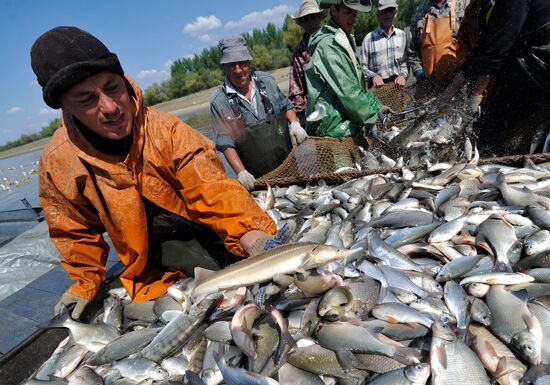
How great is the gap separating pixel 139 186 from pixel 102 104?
66 centimetres

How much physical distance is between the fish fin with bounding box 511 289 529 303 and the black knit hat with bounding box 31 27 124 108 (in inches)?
101

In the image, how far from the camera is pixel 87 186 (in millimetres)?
2506

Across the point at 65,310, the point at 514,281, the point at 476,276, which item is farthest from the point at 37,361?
the point at 514,281

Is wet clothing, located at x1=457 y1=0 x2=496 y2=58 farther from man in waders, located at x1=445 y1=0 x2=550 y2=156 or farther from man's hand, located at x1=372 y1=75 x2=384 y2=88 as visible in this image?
man's hand, located at x1=372 y1=75 x2=384 y2=88

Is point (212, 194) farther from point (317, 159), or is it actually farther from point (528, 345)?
point (317, 159)

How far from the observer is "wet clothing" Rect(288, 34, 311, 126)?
556 centimetres

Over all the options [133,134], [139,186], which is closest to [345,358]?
[139,186]

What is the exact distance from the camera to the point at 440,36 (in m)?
5.49

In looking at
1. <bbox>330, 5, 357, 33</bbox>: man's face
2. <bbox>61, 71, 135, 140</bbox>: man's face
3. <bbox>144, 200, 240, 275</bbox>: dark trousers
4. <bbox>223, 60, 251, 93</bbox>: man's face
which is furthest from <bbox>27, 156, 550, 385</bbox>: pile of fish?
<bbox>330, 5, 357, 33</bbox>: man's face

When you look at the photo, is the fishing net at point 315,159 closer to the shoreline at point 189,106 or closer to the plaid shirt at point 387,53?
the plaid shirt at point 387,53

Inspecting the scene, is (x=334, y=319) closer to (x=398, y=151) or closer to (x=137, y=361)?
(x=137, y=361)

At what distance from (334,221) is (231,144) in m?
2.03

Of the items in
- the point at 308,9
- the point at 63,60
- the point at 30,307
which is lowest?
the point at 30,307

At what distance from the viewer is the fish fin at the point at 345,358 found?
1738 mm
